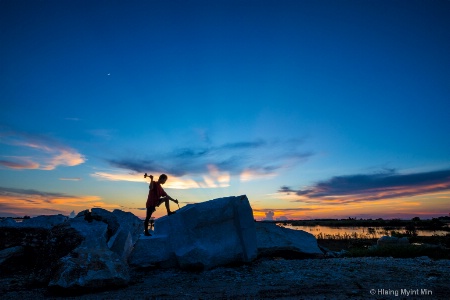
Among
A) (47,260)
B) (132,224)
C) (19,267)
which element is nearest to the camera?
(47,260)

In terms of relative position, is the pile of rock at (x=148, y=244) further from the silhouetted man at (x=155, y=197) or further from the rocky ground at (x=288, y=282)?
the silhouetted man at (x=155, y=197)

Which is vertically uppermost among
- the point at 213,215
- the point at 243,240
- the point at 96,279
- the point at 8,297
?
the point at 213,215

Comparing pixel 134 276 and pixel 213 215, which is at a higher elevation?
pixel 213 215

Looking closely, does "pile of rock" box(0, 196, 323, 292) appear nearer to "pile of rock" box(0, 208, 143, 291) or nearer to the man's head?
"pile of rock" box(0, 208, 143, 291)

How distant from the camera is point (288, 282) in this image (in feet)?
21.0

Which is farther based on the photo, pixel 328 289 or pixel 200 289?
pixel 200 289

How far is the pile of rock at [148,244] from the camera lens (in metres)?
6.78

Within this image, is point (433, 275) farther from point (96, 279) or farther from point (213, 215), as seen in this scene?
point (96, 279)

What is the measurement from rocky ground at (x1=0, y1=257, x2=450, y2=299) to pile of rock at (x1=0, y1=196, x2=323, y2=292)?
346 mm

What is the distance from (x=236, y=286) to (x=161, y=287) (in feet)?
5.54

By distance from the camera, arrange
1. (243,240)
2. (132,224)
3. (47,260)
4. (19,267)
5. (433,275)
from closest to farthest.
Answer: (433,275), (47,260), (243,240), (19,267), (132,224)

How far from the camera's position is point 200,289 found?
6152 millimetres

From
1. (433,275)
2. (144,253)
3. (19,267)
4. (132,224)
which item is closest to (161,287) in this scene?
(144,253)

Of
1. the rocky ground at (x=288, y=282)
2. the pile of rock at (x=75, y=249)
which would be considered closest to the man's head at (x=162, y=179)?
the pile of rock at (x=75, y=249)
